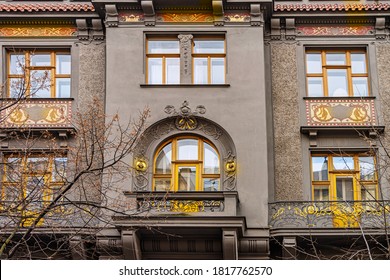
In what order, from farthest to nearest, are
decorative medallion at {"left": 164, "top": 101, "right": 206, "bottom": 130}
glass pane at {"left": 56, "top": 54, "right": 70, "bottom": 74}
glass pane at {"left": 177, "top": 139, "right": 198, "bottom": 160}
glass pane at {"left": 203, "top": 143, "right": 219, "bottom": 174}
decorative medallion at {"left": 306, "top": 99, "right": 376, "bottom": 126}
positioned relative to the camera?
glass pane at {"left": 56, "top": 54, "right": 70, "bottom": 74}
decorative medallion at {"left": 306, "top": 99, "right": 376, "bottom": 126}
decorative medallion at {"left": 164, "top": 101, "right": 206, "bottom": 130}
glass pane at {"left": 177, "top": 139, "right": 198, "bottom": 160}
glass pane at {"left": 203, "top": 143, "right": 219, "bottom": 174}

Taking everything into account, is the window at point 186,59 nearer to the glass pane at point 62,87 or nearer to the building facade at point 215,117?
the building facade at point 215,117

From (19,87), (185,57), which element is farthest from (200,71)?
(19,87)

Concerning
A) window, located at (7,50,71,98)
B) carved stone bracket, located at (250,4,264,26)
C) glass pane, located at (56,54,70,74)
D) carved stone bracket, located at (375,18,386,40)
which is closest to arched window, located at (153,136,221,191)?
window, located at (7,50,71,98)

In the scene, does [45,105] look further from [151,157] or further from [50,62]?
[151,157]

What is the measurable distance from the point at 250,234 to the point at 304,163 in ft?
9.52

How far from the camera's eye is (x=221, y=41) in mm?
26078

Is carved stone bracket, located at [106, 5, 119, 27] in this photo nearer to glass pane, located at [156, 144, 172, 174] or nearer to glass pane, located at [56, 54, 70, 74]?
glass pane, located at [56, 54, 70, 74]

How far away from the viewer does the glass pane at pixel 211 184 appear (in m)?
24.5

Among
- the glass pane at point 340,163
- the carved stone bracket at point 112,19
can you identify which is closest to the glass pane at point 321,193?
the glass pane at point 340,163

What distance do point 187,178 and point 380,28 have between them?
7533 millimetres

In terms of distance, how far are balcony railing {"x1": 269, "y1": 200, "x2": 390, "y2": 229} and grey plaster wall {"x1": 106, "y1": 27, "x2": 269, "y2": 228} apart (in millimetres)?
452

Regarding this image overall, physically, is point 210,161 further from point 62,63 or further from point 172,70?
point 62,63

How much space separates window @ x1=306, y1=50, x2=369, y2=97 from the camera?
2625cm
